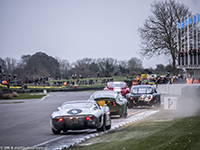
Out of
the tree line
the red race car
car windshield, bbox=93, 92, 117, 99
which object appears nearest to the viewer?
car windshield, bbox=93, 92, 117, 99

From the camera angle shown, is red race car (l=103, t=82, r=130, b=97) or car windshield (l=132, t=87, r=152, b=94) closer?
car windshield (l=132, t=87, r=152, b=94)

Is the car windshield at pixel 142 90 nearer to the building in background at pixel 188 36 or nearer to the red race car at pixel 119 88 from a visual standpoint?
the red race car at pixel 119 88

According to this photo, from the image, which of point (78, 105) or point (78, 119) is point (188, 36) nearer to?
point (78, 105)

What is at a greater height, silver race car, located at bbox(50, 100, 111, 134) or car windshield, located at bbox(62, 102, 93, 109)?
car windshield, located at bbox(62, 102, 93, 109)

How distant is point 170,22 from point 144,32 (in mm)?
4643

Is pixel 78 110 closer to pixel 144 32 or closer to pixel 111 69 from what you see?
pixel 144 32

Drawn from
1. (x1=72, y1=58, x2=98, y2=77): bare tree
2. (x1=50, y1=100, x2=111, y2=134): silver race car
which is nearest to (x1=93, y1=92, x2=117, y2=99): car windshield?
(x1=50, y1=100, x2=111, y2=134): silver race car

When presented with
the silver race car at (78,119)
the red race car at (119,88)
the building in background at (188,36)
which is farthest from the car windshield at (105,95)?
the building in background at (188,36)

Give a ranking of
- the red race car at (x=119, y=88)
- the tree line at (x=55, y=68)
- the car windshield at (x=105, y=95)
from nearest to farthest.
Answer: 1. the car windshield at (x=105, y=95)
2. the red race car at (x=119, y=88)
3. the tree line at (x=55, y=68)

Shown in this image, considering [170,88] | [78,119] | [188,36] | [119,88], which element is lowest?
[170,88]

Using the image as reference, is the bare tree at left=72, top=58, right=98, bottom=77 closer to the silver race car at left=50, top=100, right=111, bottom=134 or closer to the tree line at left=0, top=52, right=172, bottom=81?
the tree line at left=0, top=52, right=172, bottom=81

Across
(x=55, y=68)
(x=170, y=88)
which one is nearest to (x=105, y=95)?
(x=170, y=88)

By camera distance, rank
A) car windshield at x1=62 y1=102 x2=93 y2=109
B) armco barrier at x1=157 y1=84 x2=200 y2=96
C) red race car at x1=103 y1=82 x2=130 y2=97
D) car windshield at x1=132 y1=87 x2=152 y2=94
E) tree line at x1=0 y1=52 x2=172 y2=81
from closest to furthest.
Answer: car windshield at x1=62 y1=102 x2=93 y2=109
car windshield at x1=132 y1=87 x2=152 y2=94
red race car at x1=103 y1=82 x2=130 y2=97
armco barrier at x1=157 y1=84 x2=200 y2=96
tree line at x1=0 y1=52 x2=172 y2=81

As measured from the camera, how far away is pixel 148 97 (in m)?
21.9
